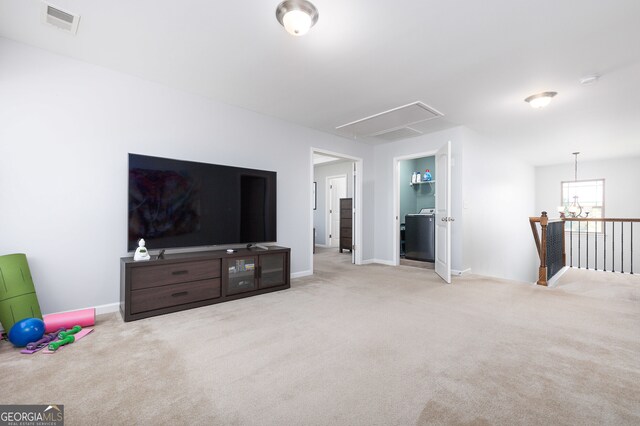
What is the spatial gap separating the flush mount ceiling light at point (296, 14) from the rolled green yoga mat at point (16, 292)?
2765 millimetres

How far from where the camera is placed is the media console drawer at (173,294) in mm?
2549

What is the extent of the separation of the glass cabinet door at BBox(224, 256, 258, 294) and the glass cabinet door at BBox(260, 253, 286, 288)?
108 mm

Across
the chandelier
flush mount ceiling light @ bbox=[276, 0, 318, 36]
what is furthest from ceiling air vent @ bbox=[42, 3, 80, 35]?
the chandelier

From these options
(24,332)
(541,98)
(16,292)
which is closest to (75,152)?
(16,292)

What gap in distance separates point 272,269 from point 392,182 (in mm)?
3027

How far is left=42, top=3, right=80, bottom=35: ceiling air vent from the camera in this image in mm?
1991

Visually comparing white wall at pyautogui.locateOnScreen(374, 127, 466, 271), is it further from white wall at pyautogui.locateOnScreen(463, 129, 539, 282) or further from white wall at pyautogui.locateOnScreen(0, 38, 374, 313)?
white wall at pyautogui.locateOnScreen(0, 38, 374, 313)

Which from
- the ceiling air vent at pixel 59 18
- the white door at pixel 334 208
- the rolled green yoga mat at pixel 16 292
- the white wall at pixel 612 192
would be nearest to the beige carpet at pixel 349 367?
the rolled green yoga mat at pixel 16 292

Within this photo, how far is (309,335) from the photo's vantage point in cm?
223

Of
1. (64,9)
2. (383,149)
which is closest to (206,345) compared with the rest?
(64,9)

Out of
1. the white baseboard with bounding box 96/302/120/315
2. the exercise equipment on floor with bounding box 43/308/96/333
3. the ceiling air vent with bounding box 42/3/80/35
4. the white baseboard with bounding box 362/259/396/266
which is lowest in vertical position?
the white baseboard with bounding box 362/259/396/266

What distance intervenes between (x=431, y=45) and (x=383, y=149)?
3.26 meters

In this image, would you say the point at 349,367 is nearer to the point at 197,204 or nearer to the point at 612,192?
the point at 197,204

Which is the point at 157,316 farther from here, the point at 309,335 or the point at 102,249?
the point at 309,335
